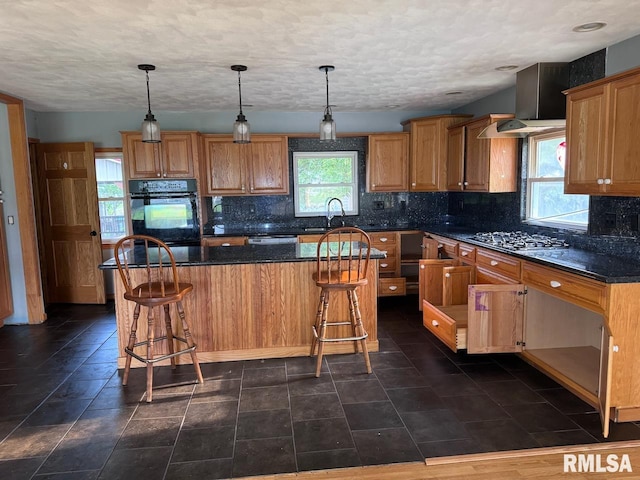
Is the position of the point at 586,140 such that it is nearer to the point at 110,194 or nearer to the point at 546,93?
the point at 546,93

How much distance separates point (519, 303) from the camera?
10.5ft

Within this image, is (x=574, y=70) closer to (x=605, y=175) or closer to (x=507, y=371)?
(x=605, y=175)

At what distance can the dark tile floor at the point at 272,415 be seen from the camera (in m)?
2.23

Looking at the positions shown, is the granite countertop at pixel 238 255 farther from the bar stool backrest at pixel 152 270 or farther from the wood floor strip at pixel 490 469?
the wood floor strip at pixel 490 469

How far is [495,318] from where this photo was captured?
126 inches

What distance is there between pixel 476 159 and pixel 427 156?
2.94 feet

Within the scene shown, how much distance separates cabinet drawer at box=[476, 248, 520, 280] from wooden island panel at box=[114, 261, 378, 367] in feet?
3.20

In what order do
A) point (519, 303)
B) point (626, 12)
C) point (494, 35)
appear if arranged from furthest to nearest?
point (519, 303) → point (494, 35) → point (626, 12)

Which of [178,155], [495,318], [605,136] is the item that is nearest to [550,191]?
[605,136]

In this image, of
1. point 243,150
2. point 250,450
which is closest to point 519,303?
point 250,450

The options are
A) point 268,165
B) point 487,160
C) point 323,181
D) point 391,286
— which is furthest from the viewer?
point 323,181

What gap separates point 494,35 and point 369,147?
9.01 feet

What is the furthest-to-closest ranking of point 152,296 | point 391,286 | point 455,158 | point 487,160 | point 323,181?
point 323,181
point 391,286
point 455,158
point 487,160
point 152,296
